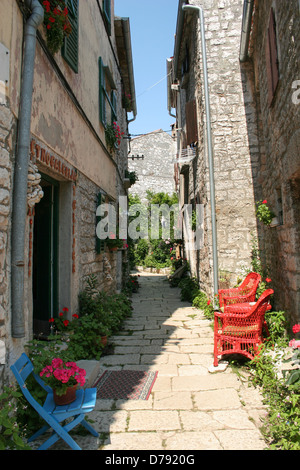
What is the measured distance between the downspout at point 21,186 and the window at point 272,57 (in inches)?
105

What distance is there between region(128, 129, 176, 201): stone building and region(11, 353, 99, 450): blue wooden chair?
19.2m

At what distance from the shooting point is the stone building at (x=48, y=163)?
8.18ft

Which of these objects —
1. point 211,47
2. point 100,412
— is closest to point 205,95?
point 211,47

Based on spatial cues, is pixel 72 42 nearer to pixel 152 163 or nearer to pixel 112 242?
pixel 112 242

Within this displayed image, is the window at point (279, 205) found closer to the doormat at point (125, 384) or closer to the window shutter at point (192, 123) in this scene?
the doormat at point (125, 384)

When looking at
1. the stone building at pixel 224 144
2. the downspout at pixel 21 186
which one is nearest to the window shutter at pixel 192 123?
the stone building at pixel 224 144

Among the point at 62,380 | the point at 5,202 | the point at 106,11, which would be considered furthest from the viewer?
the point at 106,11

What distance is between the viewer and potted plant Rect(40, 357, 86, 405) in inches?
90.7

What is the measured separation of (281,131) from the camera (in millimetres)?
3852

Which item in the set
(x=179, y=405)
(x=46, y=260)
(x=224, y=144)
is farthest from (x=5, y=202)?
(x=224, y=144)

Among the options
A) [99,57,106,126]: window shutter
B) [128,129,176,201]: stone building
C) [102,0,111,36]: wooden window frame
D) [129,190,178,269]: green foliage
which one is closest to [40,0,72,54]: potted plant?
[99,57,106,126]: window shutter

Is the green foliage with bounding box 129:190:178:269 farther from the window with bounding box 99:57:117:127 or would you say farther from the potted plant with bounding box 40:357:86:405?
the potted plant with bounding box 40:357:86:405

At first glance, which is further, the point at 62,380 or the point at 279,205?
the point at 279,205

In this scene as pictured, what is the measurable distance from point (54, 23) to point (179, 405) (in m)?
3.95
